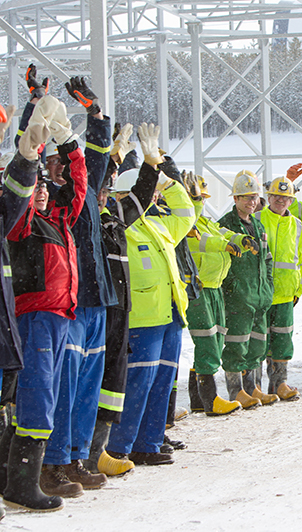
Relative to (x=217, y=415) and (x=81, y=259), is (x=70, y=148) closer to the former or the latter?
(x=81, y=259)

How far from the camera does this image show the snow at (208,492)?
11.1ft

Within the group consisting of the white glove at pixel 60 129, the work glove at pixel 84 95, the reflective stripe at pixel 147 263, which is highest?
the work glove at pixel 84 95

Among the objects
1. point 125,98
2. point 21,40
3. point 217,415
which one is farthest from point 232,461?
point 125,98

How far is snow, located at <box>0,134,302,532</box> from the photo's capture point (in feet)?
11.1

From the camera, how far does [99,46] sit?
6.57 m

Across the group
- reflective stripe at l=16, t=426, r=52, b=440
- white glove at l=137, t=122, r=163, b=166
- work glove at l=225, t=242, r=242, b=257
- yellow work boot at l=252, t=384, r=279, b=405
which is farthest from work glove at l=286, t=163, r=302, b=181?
reflective stripe at l=16, t=426, r=52, b=440

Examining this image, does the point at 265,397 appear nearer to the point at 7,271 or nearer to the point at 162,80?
the point at 7,271

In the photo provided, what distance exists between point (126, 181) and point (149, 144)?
19.4 inches

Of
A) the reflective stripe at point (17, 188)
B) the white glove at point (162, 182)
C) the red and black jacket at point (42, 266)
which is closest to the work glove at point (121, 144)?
the white glove at point (162, 182)

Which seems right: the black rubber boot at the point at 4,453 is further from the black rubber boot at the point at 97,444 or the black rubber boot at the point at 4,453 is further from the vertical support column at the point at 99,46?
→ the vertical support column at the point at 99,46

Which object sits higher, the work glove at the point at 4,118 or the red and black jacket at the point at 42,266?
the work glove at the point at 4,118

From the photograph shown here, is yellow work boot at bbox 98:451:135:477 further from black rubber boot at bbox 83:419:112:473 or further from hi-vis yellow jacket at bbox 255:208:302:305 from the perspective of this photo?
hi-vis yellow jacket at bbox 255:208:302:305

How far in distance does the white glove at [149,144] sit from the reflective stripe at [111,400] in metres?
1.35

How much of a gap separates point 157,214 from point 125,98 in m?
59.8
